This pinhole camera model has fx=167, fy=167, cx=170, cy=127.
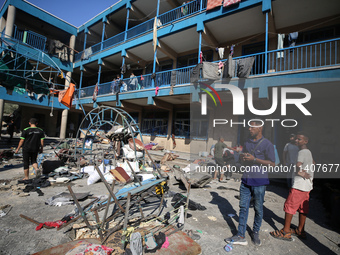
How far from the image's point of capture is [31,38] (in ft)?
46.5

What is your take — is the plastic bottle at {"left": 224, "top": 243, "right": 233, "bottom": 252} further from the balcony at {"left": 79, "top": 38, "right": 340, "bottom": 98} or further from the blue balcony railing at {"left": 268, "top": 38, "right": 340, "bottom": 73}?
the balcony at {"left": 79, "top": 38, "right": 340, "bottom": 98}

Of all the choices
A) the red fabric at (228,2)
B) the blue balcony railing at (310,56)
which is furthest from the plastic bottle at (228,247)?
the red fabric at (228,2)

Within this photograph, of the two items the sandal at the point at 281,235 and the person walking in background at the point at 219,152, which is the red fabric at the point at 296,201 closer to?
the sandal at the point at 281,235

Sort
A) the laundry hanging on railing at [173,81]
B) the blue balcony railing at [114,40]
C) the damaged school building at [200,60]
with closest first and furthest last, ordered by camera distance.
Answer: the damaged school building at [200,60], the laundry hanging on railing at [173,81], the blue balcony railing at [114,40]

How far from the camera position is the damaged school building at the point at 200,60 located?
734 centimetres

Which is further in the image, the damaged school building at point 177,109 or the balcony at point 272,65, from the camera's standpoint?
the balcony at point 272,65

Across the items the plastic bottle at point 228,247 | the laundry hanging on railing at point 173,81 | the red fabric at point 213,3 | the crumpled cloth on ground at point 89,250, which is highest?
the red fabric at point 213,3

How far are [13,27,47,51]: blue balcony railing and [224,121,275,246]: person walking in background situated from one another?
59.6 ft

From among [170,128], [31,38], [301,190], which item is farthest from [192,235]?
[31,38]

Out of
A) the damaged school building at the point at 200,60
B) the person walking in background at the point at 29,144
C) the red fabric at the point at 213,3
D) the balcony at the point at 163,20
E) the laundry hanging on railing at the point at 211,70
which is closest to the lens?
the person walking in background at the point at 29,144

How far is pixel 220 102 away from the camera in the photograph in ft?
32.3

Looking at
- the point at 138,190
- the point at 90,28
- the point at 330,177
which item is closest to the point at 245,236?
the point at 138,190

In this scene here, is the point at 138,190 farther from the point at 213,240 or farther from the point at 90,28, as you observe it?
the point at 90,28

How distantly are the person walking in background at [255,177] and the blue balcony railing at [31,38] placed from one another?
59.6 ft
